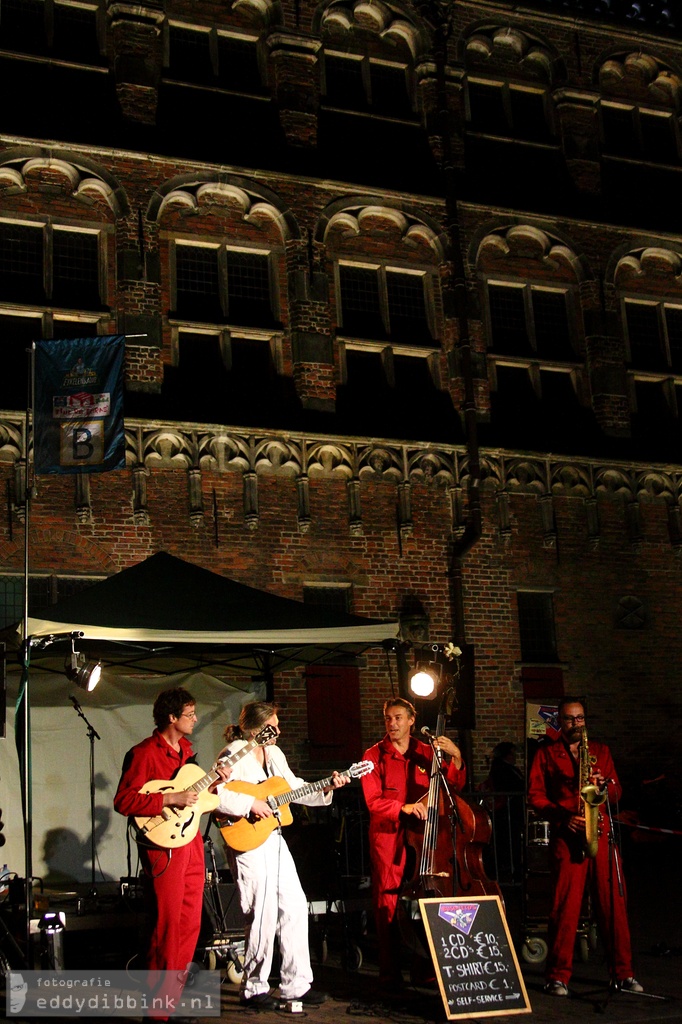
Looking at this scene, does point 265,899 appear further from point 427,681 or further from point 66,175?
point 66,175

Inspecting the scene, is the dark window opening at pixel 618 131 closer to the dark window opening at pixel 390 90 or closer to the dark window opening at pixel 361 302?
the dark window opening at pixel 390 90

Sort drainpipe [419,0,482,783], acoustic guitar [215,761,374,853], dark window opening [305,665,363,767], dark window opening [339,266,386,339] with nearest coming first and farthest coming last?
1. acoustic guitar [215,761,374,853]
2. dark window opening [305,665,363,767]
3. drainpipe [419,0,482,783]
4. dark window opening [339,266,386,339]

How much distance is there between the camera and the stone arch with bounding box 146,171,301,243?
1552 cm

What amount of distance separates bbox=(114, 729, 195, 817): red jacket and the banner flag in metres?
4.39

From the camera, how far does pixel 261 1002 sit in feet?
25.2

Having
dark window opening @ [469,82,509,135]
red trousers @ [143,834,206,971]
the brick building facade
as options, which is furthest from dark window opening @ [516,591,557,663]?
red trousers @ [143,834,206,971]

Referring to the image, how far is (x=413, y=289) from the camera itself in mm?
16938

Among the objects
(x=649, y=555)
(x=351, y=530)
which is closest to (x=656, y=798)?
(x=649, y=555)

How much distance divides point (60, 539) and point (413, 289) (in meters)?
6.34

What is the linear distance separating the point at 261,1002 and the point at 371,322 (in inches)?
418

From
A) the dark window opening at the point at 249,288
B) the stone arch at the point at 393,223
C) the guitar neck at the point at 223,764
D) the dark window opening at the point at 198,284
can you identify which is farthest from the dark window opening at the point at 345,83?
the guitar neck at the point at 223,764

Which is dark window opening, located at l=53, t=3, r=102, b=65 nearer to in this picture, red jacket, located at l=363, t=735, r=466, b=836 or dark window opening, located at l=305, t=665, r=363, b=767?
dark window opening, located at l=305, t=665, r=363, b=767

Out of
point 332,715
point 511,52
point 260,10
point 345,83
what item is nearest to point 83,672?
point 332,715

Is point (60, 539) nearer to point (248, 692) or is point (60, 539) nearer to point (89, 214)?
point (248, 692)
